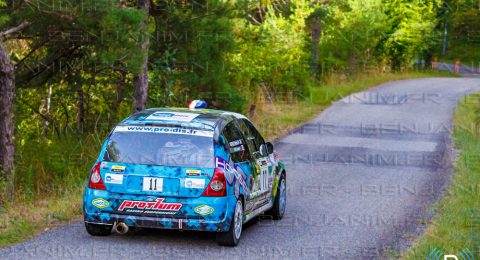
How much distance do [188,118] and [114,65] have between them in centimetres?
892

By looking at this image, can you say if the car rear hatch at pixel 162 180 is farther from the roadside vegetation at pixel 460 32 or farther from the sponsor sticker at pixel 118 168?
the roadside vegetation at pixel 460 32

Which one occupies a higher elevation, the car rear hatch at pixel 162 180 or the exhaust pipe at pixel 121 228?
the car rear hatch at pixel 162 180

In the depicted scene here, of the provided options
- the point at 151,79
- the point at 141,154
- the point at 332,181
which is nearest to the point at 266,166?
the point at 141,154

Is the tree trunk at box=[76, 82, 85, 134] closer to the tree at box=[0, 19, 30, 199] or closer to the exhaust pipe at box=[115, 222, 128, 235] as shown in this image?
the tree at box=[0, 19, 30, 199]

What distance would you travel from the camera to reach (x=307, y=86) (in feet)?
105

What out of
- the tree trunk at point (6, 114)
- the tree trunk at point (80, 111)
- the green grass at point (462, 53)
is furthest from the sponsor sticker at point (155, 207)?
the green grass at point (462, 53)

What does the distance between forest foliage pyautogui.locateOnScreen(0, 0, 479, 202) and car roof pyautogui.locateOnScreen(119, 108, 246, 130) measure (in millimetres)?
3682

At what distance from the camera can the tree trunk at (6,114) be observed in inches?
551

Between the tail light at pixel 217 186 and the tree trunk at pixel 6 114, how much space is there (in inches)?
Result: 222

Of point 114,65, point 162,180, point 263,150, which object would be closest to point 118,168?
point 162,180

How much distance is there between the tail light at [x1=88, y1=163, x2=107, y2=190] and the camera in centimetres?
951

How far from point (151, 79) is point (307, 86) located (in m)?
12.1

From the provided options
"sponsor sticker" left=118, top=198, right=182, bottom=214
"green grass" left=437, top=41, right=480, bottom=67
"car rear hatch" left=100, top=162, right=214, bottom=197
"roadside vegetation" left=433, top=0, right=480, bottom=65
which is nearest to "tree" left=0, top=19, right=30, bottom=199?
"car rear hatch" left=100, top=162, right=214, bottom=197

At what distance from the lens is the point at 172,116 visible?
10109 mm
